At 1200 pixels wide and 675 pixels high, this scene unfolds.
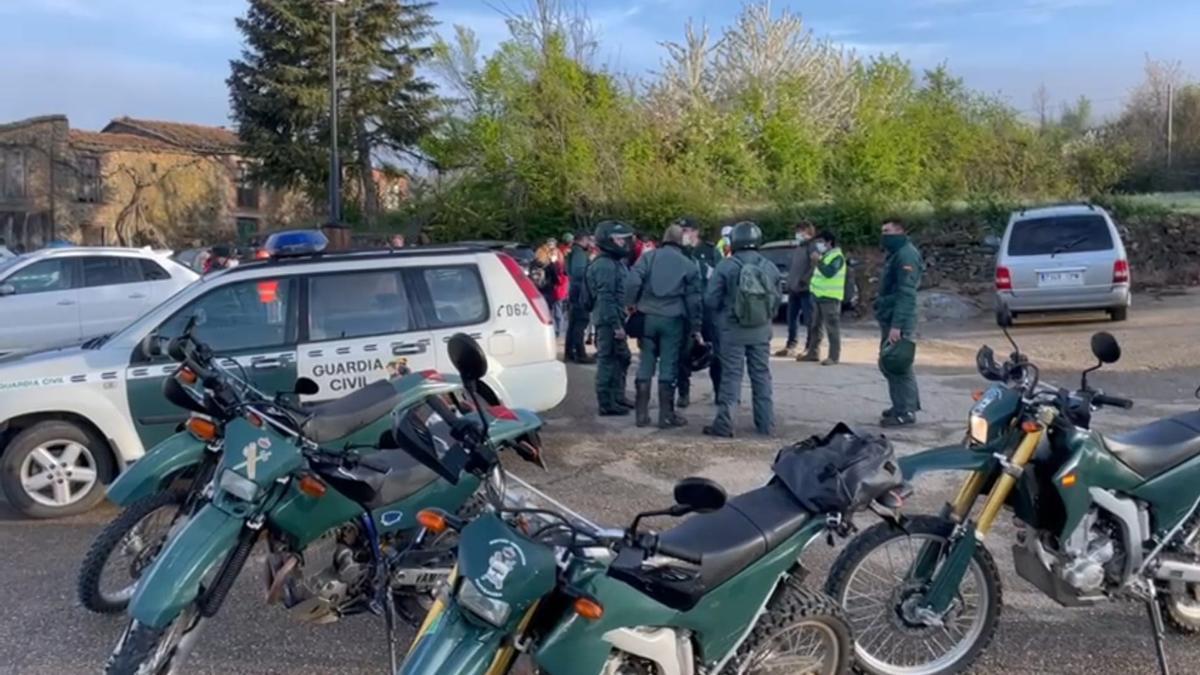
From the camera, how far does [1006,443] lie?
4477 millimetres

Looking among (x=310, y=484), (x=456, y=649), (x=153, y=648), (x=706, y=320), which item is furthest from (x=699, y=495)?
(x=706, y=320)

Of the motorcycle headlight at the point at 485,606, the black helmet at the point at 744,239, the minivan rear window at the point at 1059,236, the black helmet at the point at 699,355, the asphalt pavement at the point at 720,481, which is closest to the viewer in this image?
the motorcycle headlight at the point at 485,606

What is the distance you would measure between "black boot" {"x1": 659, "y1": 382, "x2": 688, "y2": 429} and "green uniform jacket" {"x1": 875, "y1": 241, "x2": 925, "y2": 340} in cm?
199

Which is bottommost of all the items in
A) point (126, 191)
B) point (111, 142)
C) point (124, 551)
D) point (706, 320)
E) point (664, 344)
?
point (124, 551)

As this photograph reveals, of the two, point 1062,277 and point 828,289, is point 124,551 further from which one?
point 1062,277

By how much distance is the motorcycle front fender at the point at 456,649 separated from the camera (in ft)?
9.69

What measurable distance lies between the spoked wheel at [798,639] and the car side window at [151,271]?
12526mm

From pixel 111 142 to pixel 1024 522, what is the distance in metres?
45.0

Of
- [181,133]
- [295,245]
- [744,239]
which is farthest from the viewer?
[181,133]

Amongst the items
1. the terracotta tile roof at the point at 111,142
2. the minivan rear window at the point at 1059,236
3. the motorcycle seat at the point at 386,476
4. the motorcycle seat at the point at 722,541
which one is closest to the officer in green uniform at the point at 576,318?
the minivan rear window at the point at 1059,236

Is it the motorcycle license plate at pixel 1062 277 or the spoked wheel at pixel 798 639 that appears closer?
the spoked wheel at pixel 798 639

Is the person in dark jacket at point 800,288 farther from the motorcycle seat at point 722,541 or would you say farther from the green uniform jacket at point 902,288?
the motorcycle seat at point 722,541

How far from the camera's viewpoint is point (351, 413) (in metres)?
5.31

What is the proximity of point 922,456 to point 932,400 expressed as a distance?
6.40 metres
